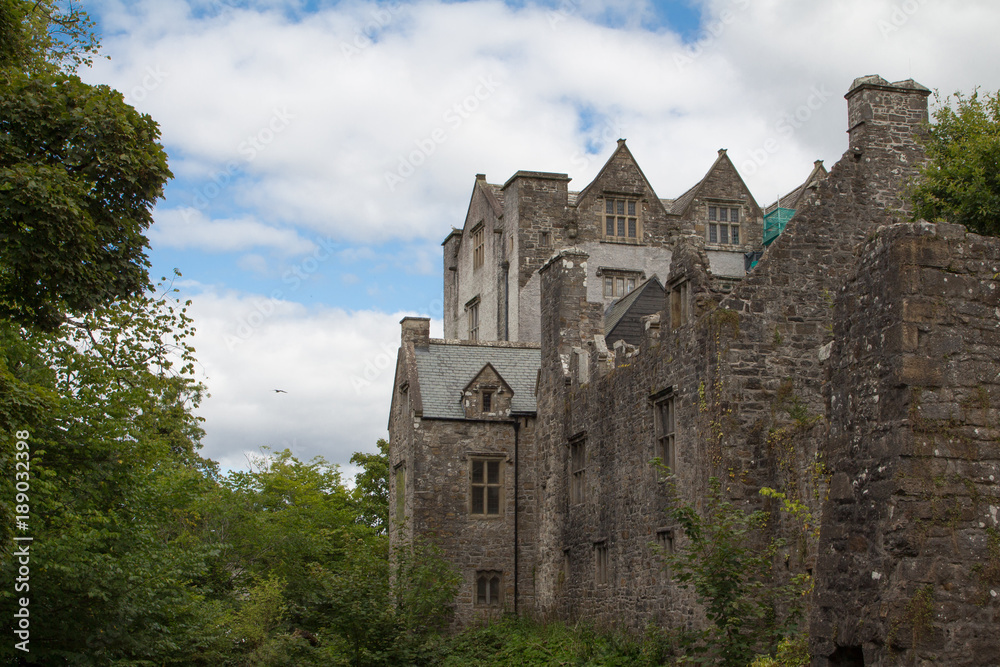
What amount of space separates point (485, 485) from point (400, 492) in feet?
10.1

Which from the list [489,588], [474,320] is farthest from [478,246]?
[489,588]

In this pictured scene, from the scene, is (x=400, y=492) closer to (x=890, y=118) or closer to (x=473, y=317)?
(x=473, y=317)

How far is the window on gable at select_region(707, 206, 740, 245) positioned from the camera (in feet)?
122

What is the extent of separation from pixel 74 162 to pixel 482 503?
17.7 metres

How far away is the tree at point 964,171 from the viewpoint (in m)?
16.8

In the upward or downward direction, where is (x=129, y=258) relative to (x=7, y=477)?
upward

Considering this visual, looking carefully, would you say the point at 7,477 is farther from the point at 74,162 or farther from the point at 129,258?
the point at 74,162

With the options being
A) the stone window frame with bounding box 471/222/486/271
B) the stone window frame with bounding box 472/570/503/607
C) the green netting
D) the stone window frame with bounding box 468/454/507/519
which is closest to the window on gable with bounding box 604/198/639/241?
the green netting

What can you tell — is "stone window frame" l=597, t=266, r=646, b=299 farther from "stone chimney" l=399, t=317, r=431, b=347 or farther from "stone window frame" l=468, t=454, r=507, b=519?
"stone window frame" l=468, t=454, r=507, b=519

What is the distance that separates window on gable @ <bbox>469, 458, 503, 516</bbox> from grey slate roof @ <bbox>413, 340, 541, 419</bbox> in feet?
4.59

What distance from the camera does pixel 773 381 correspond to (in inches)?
716

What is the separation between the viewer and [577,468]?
2545 centimetres

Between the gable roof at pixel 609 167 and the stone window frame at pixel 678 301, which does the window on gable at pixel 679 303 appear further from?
the gable roof at pixel 609 167

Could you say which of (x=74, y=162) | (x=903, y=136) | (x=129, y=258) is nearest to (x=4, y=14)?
(x=74, y=162)
